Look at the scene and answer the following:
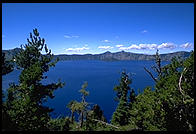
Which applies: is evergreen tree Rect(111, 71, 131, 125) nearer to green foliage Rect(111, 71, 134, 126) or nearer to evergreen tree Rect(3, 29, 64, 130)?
green foliage Rect(111, 71, 134, 126)

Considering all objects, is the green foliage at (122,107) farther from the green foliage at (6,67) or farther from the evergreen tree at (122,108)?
the green foliage at (6,67)

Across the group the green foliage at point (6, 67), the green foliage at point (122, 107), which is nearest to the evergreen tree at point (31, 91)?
the green foliage at point (6, 67)

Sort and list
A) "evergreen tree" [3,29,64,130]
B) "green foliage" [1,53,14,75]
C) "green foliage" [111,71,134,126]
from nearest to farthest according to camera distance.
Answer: "evergreen tree" [3,29,64,130] < "green foliage" [1,53,14,75] < "green foliage" [111,71,134,126]

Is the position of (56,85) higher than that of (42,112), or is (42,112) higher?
(56,85)

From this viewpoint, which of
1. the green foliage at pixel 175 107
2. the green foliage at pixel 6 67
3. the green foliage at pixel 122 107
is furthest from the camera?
the green foliage at pixel 122 107

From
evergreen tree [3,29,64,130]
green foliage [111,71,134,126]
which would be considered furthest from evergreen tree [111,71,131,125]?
evergreen tree [3,29,64,130]

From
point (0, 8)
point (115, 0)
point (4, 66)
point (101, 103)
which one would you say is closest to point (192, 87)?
point (115, 0)

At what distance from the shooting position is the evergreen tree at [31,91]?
1111 centimetres

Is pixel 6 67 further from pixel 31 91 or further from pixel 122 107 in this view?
pixel 122 107

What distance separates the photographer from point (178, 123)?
28.8 ft

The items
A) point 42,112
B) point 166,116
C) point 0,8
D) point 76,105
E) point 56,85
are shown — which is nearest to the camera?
point 0,8

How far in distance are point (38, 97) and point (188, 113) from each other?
936 cm

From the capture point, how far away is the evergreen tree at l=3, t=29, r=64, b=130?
36.4 ft

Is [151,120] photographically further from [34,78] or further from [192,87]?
[34,78]
